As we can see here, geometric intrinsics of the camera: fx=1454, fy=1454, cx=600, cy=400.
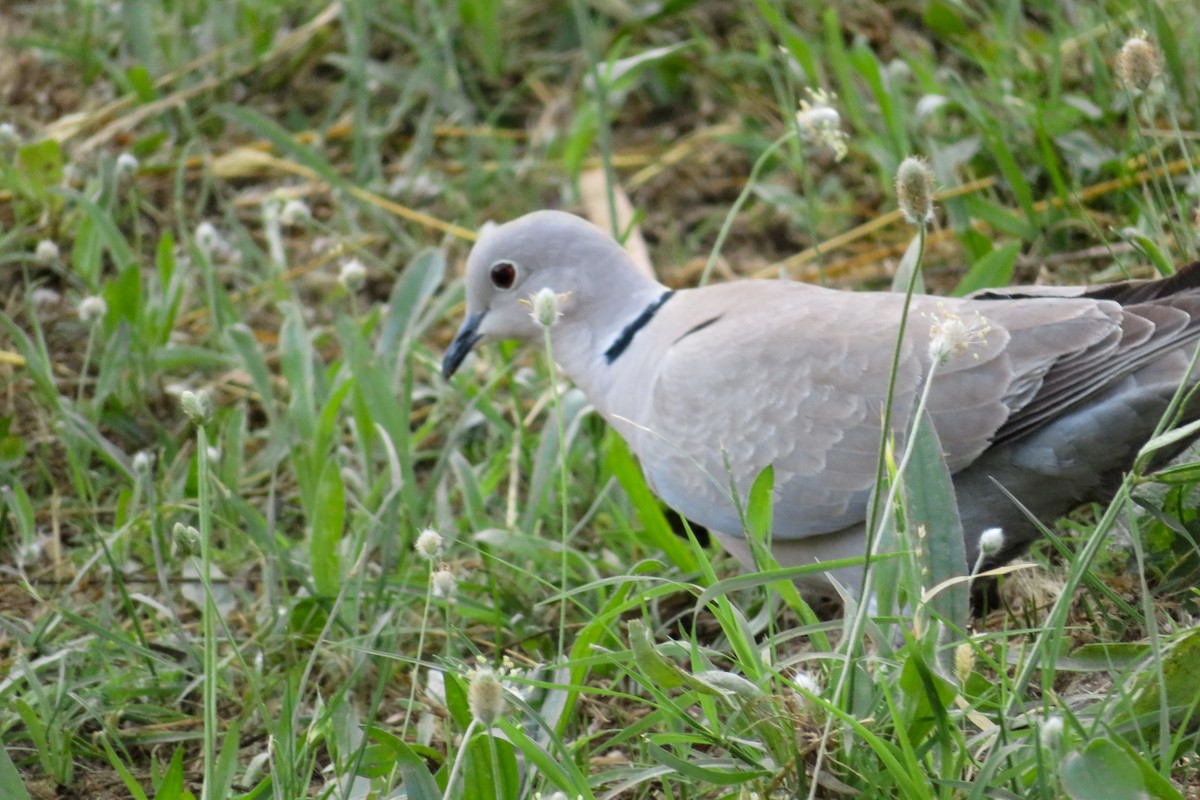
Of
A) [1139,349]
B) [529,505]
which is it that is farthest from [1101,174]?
[529,505]

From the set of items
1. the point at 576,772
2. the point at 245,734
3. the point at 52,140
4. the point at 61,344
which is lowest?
the point at 245,734

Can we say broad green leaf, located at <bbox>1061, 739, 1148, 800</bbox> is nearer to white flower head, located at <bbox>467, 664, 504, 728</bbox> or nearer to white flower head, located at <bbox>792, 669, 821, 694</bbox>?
white flower head, located at <bbox>792, 669, 821, 694</bbox>

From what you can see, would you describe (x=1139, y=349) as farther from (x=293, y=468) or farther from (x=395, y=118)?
(x=395, y=118)

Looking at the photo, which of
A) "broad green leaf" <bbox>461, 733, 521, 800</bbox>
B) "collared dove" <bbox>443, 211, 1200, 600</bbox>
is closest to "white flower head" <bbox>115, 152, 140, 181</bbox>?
"collared dove" <bbox>443, 211, 1200, 600</bbox>

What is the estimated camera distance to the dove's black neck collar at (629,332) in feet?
10.9

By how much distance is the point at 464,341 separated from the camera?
3.50 meters

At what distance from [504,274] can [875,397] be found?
108 cm

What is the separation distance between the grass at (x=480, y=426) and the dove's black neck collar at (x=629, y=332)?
203 mm

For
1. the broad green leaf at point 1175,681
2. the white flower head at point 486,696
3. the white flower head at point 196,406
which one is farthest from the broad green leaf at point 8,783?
the broad green leaf at point 1175,681

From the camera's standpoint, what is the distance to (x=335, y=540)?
2.93m

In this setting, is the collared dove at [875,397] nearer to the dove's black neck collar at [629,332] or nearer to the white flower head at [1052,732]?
the dove's black neck collar at [629,332]

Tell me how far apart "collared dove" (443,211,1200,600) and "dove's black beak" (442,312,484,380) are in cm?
46

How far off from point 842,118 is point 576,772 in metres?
3.09

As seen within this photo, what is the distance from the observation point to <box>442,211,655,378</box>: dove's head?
3414mm
